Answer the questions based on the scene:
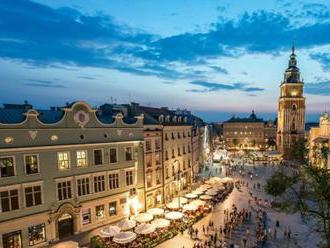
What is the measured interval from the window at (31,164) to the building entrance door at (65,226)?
6843 millimetres

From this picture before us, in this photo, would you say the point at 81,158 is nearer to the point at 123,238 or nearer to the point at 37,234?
the point at 37,234

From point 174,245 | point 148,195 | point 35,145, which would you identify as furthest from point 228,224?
point 35,145

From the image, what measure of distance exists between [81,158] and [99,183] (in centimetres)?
435

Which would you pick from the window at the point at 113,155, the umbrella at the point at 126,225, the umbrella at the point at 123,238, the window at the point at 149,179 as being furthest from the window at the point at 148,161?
the umbrella at the point at 123,238

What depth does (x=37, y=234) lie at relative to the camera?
29.9 meters

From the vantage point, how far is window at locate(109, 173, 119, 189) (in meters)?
37.3

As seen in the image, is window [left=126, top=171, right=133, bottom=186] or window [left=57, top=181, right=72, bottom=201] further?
window [left=126, top=171, right=133, bottom=186]

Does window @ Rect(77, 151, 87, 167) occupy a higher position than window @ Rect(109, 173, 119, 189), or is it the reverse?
window @ Rect(77, 151, 87, 167)

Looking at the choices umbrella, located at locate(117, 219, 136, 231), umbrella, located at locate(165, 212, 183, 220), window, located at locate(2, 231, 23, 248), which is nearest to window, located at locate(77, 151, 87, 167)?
umbrella, located at locate(117, 219, 136, 231)

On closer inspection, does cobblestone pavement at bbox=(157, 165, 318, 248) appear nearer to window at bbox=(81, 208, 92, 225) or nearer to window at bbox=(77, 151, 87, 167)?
window at bbox=(81, 208, 92, 225)

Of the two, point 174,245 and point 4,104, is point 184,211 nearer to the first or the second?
Result: point 174,245

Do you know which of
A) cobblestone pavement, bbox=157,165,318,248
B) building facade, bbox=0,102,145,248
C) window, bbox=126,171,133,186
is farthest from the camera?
window, bbox=126,171,133,186

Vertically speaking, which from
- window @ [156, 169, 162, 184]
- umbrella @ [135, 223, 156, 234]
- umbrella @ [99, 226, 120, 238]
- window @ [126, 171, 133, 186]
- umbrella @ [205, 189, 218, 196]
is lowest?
umbrella @ [205, 189, 218, 196]

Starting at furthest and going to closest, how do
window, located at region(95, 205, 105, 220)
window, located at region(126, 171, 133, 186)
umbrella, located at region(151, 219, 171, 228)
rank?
window, located at region(126, 171, 133, 186) < window, located at region(95, 205, 105, 220) < umbrella, located at region(151, 219, 171, 228)
